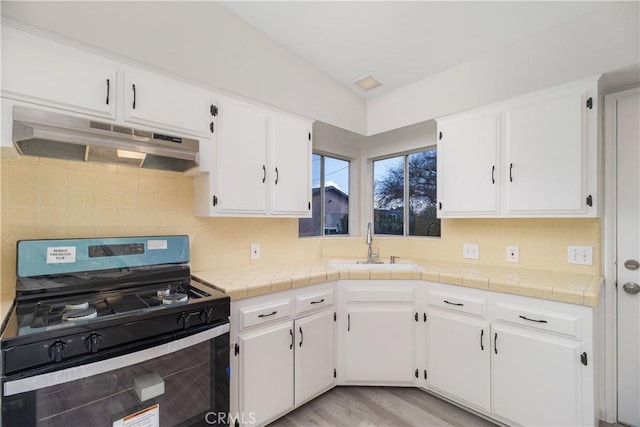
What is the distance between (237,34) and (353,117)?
1.23 m

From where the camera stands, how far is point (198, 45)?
69.9 inches

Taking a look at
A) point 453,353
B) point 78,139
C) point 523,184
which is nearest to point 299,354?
point 453,353

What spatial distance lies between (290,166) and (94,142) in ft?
4.06

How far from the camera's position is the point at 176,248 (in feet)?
6.08

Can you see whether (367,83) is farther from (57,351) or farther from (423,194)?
(57,351)

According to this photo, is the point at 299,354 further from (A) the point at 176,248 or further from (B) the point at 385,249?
(B) the point at 385,249

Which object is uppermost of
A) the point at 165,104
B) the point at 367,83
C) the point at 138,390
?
the point at 367,83

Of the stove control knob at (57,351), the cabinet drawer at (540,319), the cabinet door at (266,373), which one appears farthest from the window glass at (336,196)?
the stove control knob at (57,351)

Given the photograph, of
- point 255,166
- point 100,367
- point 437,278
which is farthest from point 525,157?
point 100,367

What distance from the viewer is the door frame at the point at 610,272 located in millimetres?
1878

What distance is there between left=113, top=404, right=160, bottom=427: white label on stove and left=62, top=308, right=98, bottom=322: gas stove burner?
430mm

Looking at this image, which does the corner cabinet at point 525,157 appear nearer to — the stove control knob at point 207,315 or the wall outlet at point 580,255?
the wall outlet at point 580,255

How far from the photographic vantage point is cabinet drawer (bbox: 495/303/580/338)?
154 centimetres

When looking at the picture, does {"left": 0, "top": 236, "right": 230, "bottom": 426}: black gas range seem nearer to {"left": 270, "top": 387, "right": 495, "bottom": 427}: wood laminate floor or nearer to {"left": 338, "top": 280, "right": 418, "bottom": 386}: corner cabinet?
{"left": 270, "top": 387, "right": 495, "bottom": 427}: wood laminate floor
